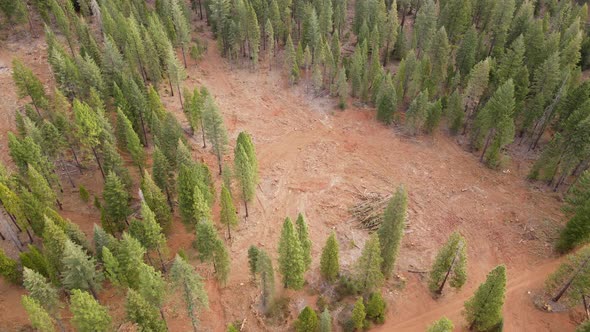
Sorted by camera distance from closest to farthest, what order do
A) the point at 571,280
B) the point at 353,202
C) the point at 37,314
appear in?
the point at 37,314
the point at 571,280
the point at 353,202

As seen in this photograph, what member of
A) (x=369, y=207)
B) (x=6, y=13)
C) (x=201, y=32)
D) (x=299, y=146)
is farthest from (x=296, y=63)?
(x=6, y=13)

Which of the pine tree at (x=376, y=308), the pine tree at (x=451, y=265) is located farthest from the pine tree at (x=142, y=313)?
the pine tree at (x=451, y=265)

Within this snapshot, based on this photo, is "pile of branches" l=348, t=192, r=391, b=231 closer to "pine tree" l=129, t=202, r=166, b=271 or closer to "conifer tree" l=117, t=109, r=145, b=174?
"pine tree" l=129, t=202, r=166, b=271

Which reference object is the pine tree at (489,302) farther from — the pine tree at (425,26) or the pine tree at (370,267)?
the pine tree at (425,26)

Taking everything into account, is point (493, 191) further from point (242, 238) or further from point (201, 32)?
point (201, 32)

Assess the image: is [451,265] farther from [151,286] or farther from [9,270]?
[9,270]

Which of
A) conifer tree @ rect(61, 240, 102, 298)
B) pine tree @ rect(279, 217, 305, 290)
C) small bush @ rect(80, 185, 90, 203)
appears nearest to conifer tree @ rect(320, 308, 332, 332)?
pine tree @ rect(279, 217, 305, 290)

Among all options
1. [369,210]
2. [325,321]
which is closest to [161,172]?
[325,321]
